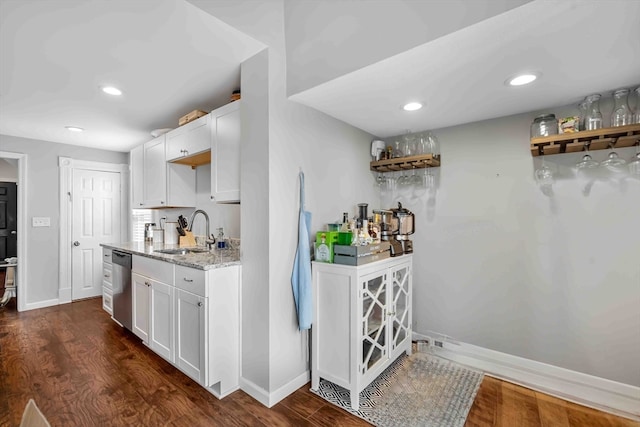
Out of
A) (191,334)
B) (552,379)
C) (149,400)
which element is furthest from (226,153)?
(552,379)

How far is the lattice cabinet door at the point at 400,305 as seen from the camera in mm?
2258

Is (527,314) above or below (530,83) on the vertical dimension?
below

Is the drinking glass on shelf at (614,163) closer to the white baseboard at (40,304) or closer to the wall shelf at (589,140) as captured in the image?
the wall shelf at (589,140)

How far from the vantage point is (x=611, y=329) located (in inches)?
76.8

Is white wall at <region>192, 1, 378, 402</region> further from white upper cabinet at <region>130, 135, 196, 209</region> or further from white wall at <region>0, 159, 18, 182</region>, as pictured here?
white wall at <region>0, 159, 18, 182</region>

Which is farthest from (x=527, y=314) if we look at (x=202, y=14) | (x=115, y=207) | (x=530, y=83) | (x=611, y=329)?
(x=115, y=207)

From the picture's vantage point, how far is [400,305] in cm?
246

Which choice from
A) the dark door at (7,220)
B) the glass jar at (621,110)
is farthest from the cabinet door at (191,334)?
the dark door at (7,220)

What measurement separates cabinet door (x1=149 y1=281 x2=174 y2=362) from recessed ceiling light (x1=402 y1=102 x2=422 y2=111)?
2238 millimetres

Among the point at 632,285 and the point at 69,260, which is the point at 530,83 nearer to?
the point at 632,285

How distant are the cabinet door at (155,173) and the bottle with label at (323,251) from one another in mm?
2050

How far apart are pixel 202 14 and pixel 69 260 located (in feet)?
14.0

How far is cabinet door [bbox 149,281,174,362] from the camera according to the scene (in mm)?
2232

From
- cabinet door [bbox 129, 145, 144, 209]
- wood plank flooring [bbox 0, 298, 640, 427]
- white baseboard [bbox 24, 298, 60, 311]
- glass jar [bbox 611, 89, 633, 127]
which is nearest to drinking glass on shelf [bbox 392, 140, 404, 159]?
glass jar [bbox 611, 89, 633, 127]
